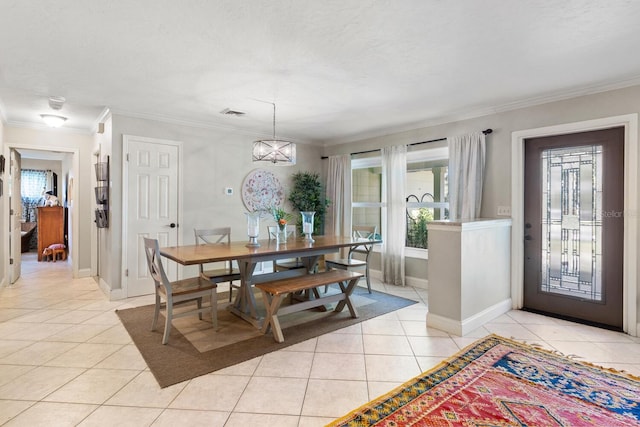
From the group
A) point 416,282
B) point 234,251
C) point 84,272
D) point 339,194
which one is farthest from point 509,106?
point 84,272

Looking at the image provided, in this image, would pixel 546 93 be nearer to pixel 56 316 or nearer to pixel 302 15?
pixel 302 15

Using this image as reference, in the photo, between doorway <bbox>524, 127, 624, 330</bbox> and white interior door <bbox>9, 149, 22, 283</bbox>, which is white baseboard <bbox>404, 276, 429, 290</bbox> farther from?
white interior door <bbox>9, 149, 22, 283</bbox>

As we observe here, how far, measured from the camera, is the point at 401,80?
3150 mm

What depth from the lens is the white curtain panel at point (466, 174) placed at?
4059mm

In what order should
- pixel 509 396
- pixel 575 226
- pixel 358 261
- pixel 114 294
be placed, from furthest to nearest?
pixel 358 261
pixel 114 294
pixel 575 226
pixel 509 396

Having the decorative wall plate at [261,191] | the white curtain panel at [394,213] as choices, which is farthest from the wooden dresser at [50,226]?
the white curtain panel at [394,213]

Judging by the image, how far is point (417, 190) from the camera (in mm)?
5074

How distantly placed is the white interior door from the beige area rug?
9.14ft

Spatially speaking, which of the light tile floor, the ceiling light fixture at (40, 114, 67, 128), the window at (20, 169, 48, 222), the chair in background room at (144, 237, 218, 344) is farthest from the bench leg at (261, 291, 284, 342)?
the window at (20, 169, 48, 222)

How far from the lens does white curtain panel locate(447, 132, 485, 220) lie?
406cm

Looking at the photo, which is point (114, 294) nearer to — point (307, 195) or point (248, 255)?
point (248, 255)

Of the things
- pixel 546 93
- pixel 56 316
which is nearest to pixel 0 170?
pixel 56 316

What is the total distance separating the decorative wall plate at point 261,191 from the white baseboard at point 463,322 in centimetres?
325

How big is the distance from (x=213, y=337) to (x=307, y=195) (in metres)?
3.29
